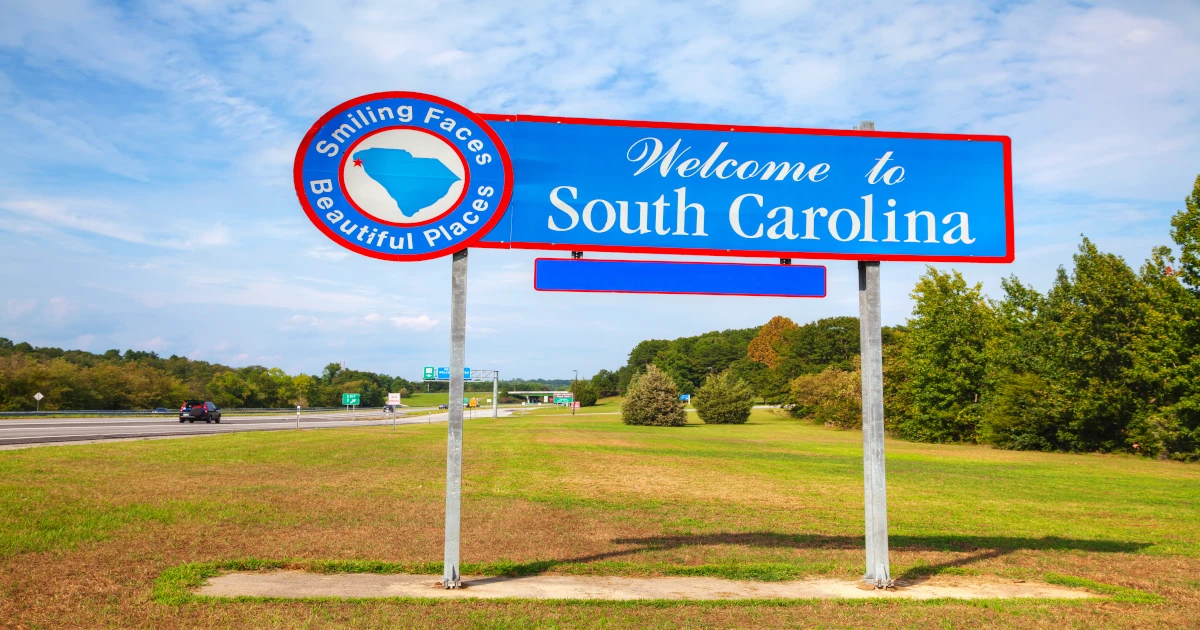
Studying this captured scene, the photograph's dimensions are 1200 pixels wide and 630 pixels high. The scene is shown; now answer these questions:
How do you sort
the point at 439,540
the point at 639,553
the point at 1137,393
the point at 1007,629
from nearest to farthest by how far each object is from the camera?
the point at 1007,629, the point at 639,553, the point at 439,540, the point at 1137,393

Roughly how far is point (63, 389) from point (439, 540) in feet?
221

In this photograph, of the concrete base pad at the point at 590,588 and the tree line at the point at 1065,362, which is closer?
the concrete base pad at the point at 590,588

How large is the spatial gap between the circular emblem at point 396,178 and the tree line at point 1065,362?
32.1 meters

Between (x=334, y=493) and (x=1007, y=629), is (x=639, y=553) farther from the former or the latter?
(x=334, y=493)

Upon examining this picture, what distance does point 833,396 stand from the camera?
220ft

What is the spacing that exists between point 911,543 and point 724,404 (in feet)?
219

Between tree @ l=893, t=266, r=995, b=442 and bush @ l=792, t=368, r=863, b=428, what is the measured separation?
28.4 ft

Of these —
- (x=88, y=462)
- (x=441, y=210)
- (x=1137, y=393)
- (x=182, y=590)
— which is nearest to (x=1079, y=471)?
(x=1137, y=393)

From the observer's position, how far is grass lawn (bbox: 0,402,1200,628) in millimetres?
6355

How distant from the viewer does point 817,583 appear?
7.66m

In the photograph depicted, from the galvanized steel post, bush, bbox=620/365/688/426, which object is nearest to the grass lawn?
the galvanized steel post

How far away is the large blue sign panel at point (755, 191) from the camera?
8.18 m

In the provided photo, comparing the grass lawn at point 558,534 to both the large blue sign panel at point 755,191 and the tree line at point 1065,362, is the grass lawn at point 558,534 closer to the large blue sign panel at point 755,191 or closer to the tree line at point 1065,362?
the large blue sign panel at point 755,191

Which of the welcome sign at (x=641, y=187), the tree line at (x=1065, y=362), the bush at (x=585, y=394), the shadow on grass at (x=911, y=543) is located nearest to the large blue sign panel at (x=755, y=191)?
the welcome sign at (x=641, y=187)
